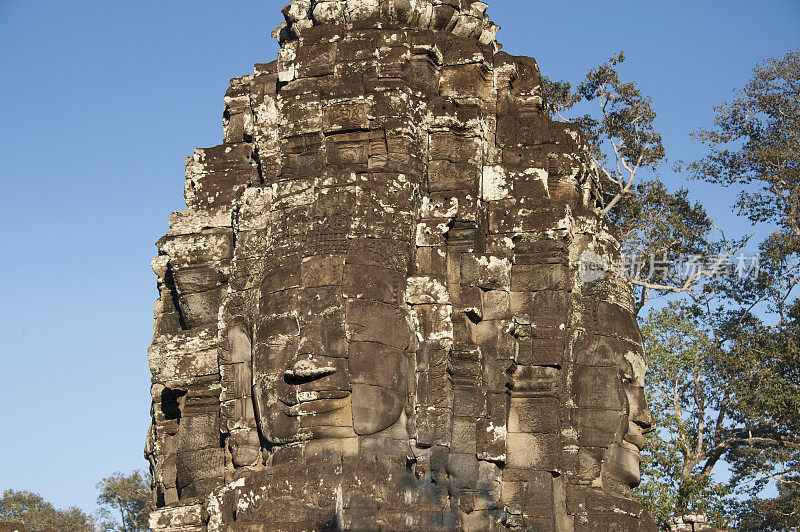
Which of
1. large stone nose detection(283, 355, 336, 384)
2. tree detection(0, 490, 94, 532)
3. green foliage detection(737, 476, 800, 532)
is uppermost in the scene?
tree detection(0, 490, 94, 532)

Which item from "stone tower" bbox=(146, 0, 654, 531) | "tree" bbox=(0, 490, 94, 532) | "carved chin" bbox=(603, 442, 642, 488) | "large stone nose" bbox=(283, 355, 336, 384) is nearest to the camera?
"large stone nose" bbox=(283, 355, 336, 384)

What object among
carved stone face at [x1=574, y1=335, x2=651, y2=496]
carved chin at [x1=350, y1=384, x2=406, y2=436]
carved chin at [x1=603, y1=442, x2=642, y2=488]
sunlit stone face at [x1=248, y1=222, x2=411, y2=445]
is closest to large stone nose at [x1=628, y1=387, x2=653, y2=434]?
carved stone face at [x1=574, y1=335, x2=651, y2=496]

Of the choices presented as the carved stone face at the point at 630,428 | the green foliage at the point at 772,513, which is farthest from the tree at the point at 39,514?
the carved stone face at the point at 630,428

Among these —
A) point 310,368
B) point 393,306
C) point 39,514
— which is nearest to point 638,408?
point 393,306

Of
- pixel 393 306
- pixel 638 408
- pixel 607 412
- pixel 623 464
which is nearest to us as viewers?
pixel 393 306

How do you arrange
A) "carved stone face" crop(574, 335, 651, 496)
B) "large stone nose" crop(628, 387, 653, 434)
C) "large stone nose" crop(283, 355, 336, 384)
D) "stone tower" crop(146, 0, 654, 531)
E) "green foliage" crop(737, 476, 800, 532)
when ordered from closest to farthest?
"large stone nose" crop(283, 355, 336, 384), "stone tower" crop(146, 0, 654, 531), "carved stone face" crop(574, 335, 651, 496), "large stone nose" crop(628, 387, 653, 434), "green foliage" crop(737, 476, 800, 532)

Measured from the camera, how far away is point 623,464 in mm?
12453

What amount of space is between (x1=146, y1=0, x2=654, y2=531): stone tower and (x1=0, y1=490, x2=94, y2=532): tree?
2089 centimetres

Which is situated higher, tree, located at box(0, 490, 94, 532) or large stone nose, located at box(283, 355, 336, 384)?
tree, located at box(0, 490, 94, 532)

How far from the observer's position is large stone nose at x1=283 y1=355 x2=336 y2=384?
35.0 feet

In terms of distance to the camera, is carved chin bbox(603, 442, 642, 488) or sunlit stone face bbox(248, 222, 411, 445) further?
carved chin bbox(603, 442, 642, 488)

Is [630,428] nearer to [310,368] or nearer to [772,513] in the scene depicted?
[310,368]

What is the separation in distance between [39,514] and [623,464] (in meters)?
24.3

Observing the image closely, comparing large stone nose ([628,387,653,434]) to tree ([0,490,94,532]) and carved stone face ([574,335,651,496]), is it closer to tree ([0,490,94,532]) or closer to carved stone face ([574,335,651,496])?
carved stone face ([574,335,651,496])
